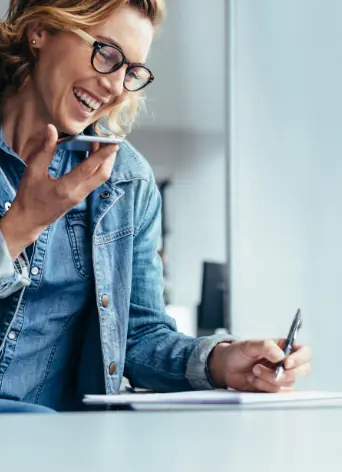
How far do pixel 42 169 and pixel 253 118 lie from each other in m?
3.13

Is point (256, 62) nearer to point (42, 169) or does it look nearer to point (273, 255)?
point (273, 255)

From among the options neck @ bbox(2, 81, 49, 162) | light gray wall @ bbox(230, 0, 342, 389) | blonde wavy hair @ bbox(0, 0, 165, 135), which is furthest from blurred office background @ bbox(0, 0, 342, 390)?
neck @ bbox(2, 81, 49, 162)

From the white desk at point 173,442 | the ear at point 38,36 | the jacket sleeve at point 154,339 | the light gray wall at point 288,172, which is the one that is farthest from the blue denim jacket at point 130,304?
the light gray wall at point 288,172

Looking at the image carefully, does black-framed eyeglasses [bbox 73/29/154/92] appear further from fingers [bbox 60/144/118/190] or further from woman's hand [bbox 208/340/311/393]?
woman's hand [bbox 208/340/311/393]

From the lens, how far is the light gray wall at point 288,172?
3209 mm

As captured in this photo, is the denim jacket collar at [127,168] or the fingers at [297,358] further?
the denim jacket collar at [127,168]

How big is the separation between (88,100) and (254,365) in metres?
0.54

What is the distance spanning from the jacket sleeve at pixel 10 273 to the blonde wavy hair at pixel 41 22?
399mm

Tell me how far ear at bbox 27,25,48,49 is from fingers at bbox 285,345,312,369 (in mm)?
707

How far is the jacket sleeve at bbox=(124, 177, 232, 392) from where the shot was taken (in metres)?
1.23

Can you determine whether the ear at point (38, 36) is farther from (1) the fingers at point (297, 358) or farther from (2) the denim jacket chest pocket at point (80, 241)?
(1) the fingers at point (297, 358)

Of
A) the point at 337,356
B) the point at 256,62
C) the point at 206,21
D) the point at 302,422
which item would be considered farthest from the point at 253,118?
the point at 302,422

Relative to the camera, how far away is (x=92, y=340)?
128cm

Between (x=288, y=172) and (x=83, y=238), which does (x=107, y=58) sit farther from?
(x=288, y=172)
